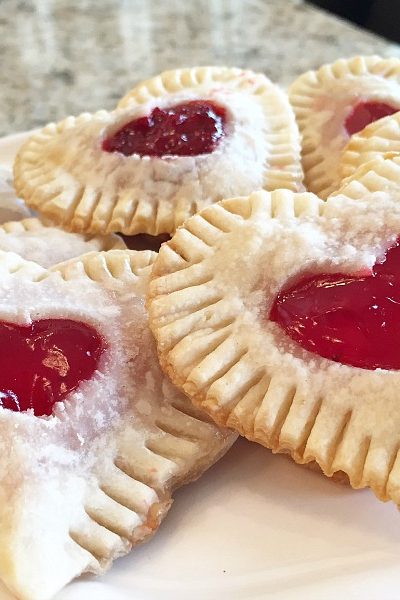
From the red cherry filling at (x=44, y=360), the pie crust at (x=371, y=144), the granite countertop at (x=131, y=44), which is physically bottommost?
the granite countertop at (x=131, y=44)

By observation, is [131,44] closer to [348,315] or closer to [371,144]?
[371,144]

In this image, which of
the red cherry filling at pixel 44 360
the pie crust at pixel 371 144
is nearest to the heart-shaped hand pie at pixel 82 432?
the red cherry filling at pixel 44 360

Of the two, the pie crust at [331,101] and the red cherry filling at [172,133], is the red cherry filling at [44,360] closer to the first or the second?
the red cherry filling at [172,133]

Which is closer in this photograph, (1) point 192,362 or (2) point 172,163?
(1) point 192,362

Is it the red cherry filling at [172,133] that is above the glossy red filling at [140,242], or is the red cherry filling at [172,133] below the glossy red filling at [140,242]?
above

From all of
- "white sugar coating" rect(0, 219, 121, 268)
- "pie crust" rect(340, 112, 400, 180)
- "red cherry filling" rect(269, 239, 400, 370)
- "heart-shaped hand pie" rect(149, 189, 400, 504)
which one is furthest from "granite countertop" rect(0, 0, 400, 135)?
"red cherry filling" rect(269, 239, 400, 370)

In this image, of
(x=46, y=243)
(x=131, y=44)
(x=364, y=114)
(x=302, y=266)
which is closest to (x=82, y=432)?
(x=302, y=266)
